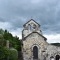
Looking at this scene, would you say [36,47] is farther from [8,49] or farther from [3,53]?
[3,53]

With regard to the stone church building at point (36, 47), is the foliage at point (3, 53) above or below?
below

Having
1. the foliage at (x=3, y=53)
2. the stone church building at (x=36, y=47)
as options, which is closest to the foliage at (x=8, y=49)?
the foliage at (x=3, y=53)

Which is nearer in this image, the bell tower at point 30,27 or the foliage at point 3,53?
the foliage at point 3,53

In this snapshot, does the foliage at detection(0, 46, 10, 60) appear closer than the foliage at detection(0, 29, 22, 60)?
Yes

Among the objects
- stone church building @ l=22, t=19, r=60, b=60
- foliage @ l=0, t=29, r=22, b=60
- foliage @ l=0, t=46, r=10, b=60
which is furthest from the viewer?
stone church building @ l=22, t=19, r=60, b=60

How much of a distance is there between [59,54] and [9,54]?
59.4 feet

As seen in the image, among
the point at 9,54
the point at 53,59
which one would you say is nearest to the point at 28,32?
the point at 53,59

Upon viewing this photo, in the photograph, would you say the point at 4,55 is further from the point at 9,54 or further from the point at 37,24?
the point at 37,24

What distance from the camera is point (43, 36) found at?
64625mm

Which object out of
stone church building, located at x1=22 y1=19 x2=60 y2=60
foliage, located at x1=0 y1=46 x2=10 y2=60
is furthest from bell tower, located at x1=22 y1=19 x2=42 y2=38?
foliage, located at x1=0 y1=46 x2=10 y2=60

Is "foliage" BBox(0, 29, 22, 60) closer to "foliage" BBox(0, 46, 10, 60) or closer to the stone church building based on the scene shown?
"foliage" BBox(0, 46, 10, 60)

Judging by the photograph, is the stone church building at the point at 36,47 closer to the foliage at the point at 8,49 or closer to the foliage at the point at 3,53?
the foliage at the point at 8,49

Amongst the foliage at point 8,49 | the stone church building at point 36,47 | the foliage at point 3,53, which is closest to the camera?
the foliage at point 3,53

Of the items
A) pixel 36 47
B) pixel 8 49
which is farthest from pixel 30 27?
pixel 8 49
